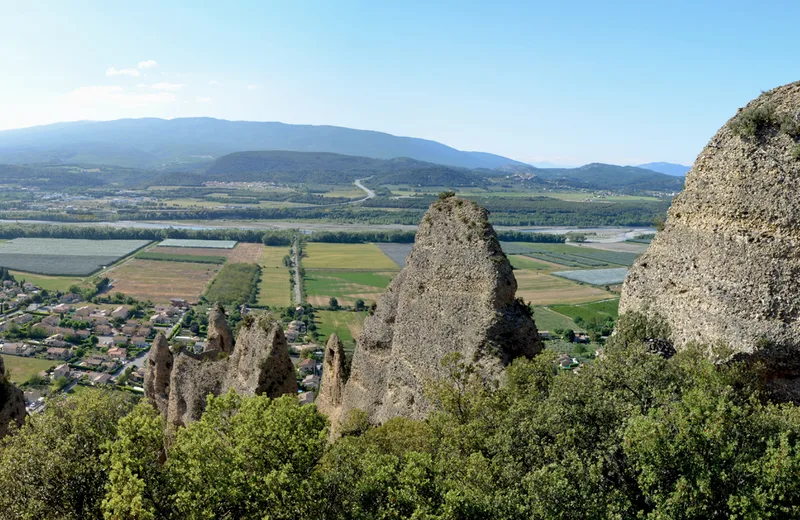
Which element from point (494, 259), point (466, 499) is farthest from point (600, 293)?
point (466, 499)

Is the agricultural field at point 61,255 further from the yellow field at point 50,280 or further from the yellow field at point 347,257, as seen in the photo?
the yellow field at point 347,257

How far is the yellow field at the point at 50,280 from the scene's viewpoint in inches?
5289

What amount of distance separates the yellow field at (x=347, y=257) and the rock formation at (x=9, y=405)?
12694cm

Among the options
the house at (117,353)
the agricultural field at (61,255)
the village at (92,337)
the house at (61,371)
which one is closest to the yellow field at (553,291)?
the village at (92,337)

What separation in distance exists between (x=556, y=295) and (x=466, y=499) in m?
110

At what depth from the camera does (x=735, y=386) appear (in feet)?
63.0

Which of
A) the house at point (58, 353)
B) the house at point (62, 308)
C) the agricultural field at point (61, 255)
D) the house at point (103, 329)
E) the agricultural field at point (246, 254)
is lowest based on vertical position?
the house at point (103, 329)

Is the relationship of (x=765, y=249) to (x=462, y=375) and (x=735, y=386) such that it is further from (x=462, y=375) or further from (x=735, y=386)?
(x=462, y=375)

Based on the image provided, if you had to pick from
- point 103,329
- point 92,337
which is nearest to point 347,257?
point 103,329

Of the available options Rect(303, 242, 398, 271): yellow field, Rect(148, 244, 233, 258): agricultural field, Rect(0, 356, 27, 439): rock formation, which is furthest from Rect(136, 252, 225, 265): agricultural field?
Rect(0, 356, 27, 439): rock formation

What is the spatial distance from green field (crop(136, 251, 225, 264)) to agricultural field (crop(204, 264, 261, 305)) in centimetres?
946

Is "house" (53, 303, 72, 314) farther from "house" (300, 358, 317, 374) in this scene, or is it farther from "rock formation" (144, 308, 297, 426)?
"rock formation" (144, 308, 297, 426)

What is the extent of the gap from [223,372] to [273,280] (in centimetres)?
11300

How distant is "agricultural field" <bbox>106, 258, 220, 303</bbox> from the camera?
130750mm
